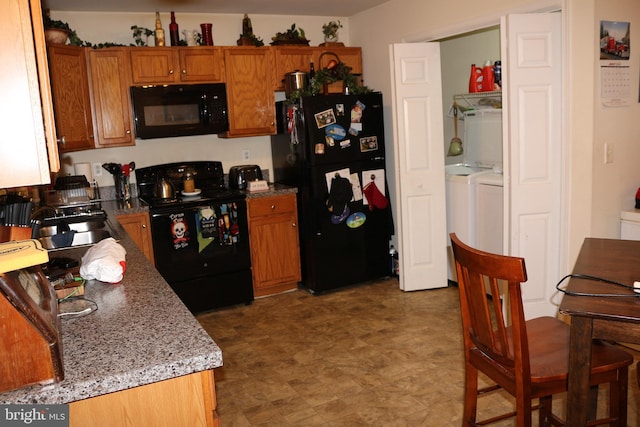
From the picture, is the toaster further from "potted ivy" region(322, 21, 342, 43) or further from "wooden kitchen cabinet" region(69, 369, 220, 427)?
"wooden kitchen cabinet" region(69, 369, 220, 427)

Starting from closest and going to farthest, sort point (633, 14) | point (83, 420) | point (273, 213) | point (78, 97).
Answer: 1. point (83, 420)
2. point (633, 14)
3. point (78, 97)
4. point (273, 213)

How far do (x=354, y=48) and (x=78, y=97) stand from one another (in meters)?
2.37

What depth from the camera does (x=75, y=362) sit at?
142cm

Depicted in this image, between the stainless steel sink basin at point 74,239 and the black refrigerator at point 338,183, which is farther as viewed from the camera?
the black refrigerator at point 338,183

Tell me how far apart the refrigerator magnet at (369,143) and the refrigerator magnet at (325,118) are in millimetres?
328

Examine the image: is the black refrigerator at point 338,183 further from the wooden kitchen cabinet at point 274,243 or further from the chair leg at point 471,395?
the chair leg at point 471,395

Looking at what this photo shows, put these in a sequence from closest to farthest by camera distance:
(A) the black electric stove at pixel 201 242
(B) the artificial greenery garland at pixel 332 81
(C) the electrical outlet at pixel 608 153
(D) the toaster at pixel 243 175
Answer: (C) the electrical outlet at pixel 608 153 → (A) the black electric stove at pixel 201 242 → (B) the artificial greenery garland at pixel 332 81 → (D) the toaster at pixel 243 175

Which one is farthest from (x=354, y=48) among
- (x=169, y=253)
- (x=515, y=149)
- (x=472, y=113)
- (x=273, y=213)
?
(x=169, y=253)

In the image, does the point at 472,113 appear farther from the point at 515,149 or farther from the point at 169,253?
the point at 169,253

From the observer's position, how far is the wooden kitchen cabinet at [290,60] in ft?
15.3

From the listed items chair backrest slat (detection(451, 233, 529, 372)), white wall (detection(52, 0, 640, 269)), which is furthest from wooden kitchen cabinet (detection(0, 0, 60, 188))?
white wall (detection(52, 0, 640, 269))

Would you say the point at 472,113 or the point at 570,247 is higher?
the point at 472,113

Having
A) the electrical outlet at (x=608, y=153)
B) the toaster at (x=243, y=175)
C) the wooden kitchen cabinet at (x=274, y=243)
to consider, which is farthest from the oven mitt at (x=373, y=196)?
the electrical outlet at (x=608, y=153)

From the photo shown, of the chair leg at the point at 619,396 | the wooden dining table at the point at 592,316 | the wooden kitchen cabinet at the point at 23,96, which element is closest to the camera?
the wooden kitchen cabinet at the point at 23,96
